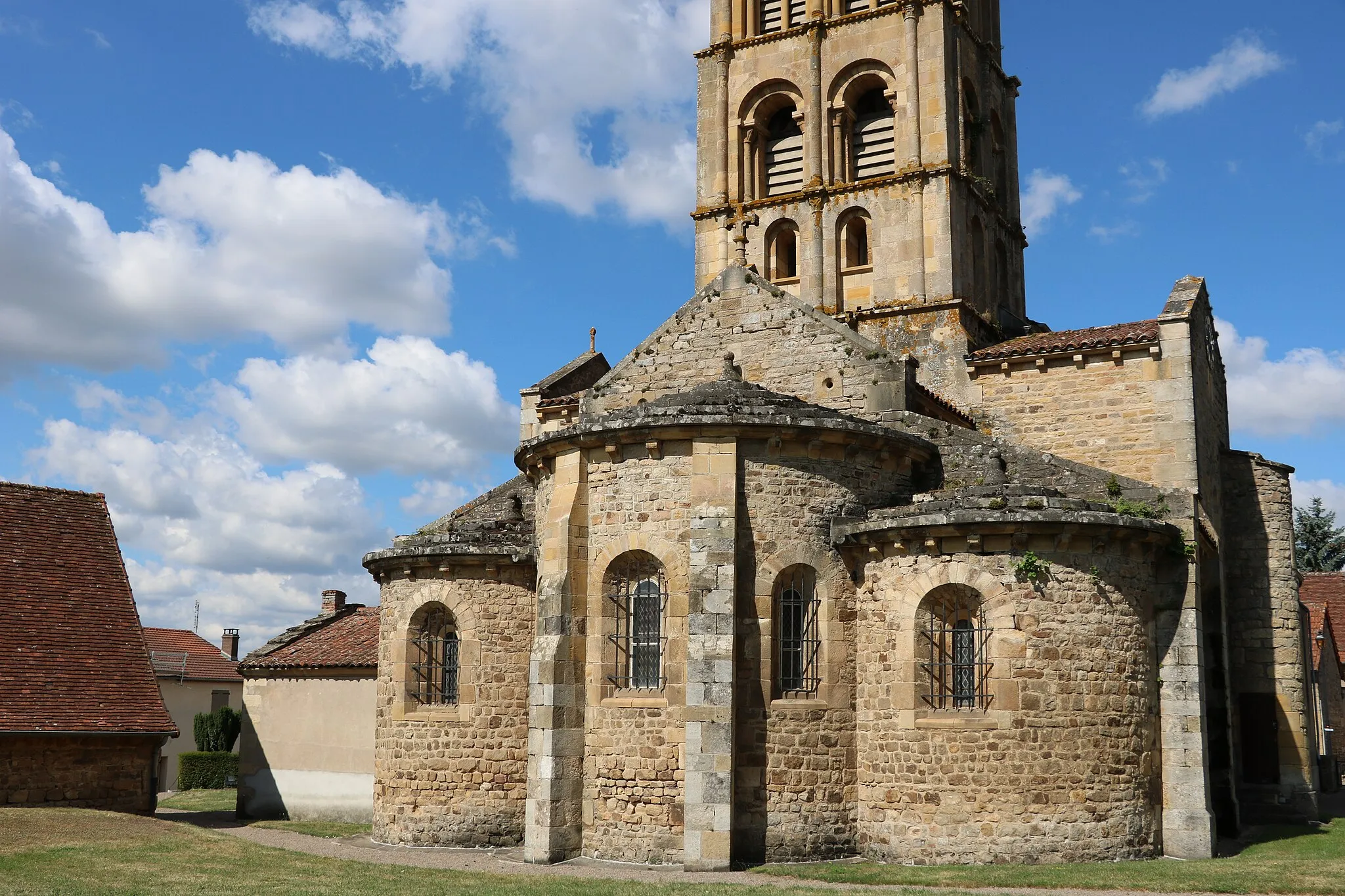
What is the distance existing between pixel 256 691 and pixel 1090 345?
56.1 feet

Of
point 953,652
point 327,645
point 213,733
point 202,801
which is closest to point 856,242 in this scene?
point 327,645

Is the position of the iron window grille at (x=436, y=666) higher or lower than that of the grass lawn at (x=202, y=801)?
higher

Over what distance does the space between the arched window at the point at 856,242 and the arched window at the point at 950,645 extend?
46.1ft

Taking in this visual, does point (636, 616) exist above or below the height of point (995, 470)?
below

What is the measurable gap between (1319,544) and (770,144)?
37.3m

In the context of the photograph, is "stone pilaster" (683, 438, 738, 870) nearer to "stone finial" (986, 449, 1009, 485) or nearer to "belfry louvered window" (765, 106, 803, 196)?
"stone finial" (986, 449, 1009, 485)

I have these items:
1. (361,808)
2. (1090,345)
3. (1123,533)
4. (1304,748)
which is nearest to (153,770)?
(361,808)

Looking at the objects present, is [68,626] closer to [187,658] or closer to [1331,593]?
[187,658]

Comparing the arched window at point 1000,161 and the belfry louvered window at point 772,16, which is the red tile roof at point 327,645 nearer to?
the belfry louvered window at point 772,16

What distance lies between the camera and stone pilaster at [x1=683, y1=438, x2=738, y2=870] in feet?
48.6

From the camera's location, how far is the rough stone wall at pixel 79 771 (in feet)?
60.0

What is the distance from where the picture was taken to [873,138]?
1137 inches

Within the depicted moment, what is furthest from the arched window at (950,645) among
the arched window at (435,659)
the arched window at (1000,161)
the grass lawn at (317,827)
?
the arched window at (1000,161)

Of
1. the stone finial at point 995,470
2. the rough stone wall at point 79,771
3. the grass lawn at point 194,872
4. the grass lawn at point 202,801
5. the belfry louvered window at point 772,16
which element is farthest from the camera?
the belfry louvered window at point 772,16
